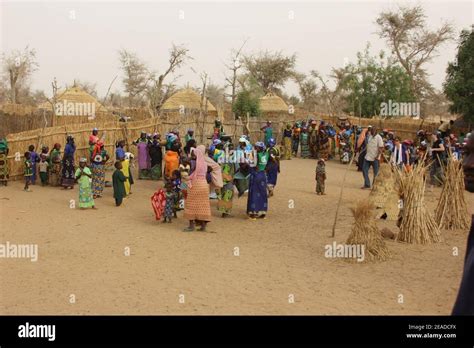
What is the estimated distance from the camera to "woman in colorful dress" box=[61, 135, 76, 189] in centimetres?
1383

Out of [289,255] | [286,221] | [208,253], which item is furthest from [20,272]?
[286,221]

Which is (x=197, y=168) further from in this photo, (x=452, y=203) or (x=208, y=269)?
(x=452, y=203)

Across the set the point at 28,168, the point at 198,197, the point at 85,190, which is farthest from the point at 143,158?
the point at 198,197

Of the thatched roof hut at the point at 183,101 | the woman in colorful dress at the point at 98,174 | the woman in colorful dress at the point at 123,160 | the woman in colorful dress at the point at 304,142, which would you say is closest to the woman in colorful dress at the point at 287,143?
the woman in colorful dress at the point at 304,142

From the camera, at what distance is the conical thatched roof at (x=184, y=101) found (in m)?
30.7

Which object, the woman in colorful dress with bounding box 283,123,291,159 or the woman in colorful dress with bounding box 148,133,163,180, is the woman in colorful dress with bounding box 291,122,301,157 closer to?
the woman in colorful dress with bounding box 283,123,291,159

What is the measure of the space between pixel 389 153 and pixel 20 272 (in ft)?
34.4

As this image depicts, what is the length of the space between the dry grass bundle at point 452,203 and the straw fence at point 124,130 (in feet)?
31.6

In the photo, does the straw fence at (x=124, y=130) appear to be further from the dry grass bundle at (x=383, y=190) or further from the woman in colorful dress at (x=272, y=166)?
the dry grass bundle at (x=383, y=190)

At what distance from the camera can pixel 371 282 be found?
663 cm

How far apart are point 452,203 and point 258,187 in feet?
11.7

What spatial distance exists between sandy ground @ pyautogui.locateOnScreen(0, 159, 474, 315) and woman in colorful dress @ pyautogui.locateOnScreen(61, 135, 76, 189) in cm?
249

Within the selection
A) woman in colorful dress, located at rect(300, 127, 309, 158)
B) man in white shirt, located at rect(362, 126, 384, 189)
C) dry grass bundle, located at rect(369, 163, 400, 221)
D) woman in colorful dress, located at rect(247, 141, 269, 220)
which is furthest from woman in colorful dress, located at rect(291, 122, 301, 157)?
woman in colorful dress, located at rect(247, 141, 269, 220)
